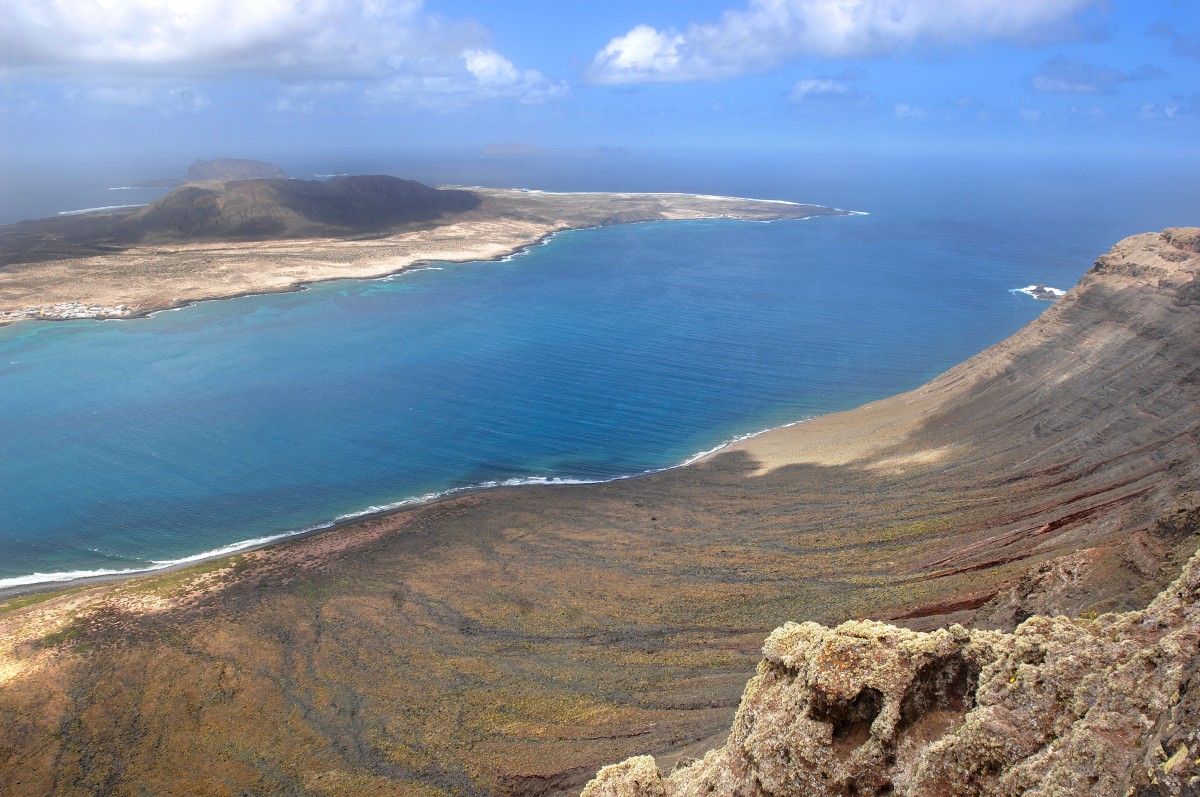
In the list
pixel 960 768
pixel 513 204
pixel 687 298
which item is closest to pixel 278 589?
pixel 960 768

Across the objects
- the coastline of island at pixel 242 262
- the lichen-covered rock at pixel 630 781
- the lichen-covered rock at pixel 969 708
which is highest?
the coastline of island at pixel 242 262

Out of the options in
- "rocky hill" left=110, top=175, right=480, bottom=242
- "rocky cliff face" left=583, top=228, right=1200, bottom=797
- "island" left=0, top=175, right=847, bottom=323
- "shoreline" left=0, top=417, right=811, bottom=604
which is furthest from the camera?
"rocky hill" left=110, top=175, right=480, bottom=242

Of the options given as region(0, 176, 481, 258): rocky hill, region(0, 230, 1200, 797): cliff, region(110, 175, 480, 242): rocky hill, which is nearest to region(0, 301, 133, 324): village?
region(0, 176, 481, 258): rocky hill

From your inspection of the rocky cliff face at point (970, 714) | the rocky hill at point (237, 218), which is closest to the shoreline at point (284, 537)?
the rocky cliff face at point (970, 714)

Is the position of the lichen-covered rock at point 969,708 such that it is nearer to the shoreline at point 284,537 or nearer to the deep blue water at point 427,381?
the shoreline at point 284,537

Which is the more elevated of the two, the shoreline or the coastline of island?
the coastline of island

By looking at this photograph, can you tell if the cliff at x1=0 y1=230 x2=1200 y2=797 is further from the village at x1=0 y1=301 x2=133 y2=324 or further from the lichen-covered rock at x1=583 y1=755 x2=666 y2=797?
the village at x1=0 y1=301 x2=133 y2=324

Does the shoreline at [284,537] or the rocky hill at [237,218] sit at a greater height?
the rocky hill at [237,218]
